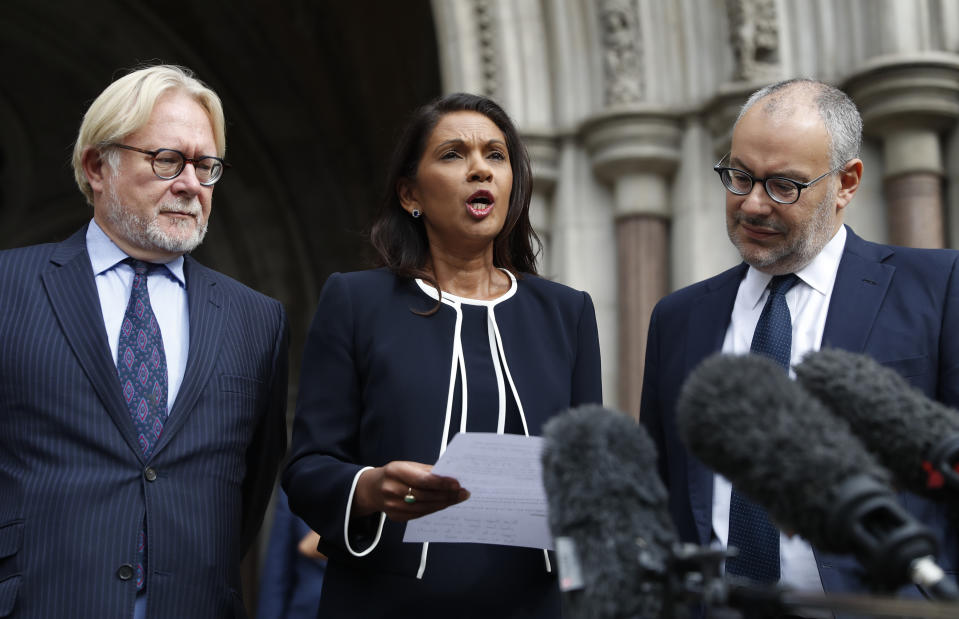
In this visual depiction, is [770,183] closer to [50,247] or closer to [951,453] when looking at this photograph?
[951,453]

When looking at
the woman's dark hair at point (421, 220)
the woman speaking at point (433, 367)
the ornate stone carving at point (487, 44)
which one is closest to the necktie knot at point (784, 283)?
the woman speaking at point (433, 367)

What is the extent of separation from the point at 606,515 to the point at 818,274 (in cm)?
119

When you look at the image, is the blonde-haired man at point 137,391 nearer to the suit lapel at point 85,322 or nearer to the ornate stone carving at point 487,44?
the suit lapel at point 85,322

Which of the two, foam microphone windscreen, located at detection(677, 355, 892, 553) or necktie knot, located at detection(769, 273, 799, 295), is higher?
necktie knot, located at detection(769, 273, 799, 295)

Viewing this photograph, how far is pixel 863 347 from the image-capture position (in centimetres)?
221

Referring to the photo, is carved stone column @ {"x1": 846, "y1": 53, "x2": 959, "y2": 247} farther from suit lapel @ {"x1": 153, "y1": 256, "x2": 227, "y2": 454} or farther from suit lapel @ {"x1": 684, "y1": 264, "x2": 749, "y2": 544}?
suit lapel @ {"x1": 153, "y1": 256, "x2": 227, "y2": 454}

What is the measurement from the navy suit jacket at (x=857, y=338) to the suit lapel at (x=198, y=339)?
96 centimetres

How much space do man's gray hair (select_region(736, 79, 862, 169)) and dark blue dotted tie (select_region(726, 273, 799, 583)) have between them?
33cm

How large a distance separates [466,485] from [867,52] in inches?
134

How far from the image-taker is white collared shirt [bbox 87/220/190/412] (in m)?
2.36

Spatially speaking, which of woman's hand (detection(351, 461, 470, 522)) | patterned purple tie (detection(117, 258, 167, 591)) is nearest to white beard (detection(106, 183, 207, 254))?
patterned purple tie (detection(117, 258, 167, 591))

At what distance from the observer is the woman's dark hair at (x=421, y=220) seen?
2416 mm

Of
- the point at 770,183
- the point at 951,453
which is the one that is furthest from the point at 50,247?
the point at 951,453

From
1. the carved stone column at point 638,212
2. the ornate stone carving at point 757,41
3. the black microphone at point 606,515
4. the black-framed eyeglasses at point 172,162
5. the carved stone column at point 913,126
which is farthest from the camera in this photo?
the carved stone column at point 638,212
